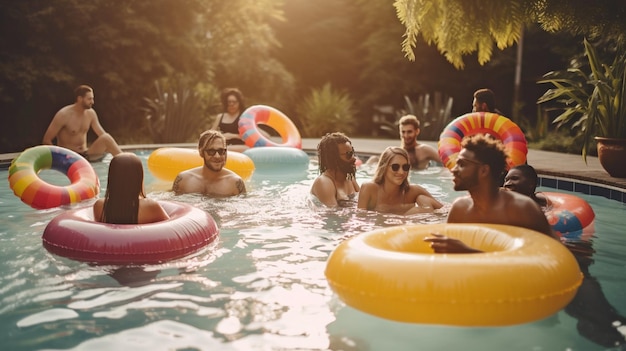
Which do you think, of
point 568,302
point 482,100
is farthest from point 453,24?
point 482,100

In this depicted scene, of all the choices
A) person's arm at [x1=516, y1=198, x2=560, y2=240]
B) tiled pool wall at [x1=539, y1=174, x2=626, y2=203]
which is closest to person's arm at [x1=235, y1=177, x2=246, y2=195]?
person's arm at [x1=516, y1=198, x2=560, y2=240]

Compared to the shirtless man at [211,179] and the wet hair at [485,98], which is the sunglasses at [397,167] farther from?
the wet hair at [485,98]

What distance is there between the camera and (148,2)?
15875mm

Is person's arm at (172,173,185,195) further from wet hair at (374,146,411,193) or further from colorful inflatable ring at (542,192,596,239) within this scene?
colorful inflatable ring at (542,192,596,239)

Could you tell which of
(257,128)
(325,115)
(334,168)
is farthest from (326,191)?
(325,115)

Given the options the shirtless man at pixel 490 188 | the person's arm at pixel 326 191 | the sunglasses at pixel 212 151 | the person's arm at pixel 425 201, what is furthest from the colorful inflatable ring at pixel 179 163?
the shirtless man at pixel 490 188

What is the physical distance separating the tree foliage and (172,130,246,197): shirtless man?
353 cm

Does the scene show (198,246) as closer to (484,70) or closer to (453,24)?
(453,24)

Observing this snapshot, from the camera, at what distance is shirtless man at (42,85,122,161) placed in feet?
32.5

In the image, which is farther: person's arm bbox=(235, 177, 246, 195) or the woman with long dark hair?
person's arm bbox=(235, 177, 246, 195)

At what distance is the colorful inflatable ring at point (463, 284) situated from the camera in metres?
3.29

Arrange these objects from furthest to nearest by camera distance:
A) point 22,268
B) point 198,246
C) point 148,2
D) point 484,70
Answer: point 484,70 → point 148,2 → point 198,246 → point 22,268

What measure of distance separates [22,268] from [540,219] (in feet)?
11.0

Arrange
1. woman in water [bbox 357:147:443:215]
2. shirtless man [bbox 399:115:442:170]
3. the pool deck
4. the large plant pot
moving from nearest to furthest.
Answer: woman in water [bbox 357:147:443:215] < the pool deck < the large plant pot < shirtless man [bbox 399:115:442:170]
